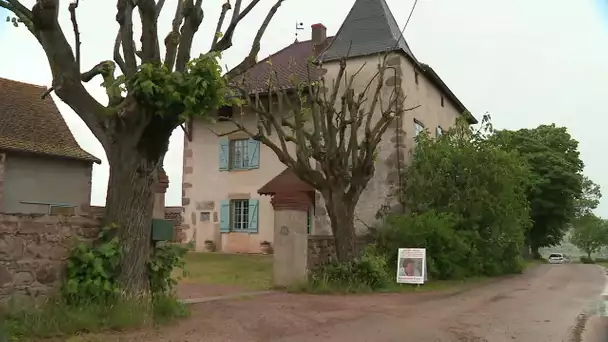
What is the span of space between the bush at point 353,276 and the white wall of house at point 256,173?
633 cm

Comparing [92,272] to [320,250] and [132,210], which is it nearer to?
[132,210]

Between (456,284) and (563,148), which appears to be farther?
(563,148)

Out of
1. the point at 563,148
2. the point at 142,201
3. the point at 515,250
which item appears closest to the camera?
the point at 142,201

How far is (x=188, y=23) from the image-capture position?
31.3ft

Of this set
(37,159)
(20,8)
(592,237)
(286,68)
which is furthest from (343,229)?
(592,237)

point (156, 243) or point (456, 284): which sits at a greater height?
point (156, 243)

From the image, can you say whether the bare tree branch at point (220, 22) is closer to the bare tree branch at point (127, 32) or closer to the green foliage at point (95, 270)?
the bare tree branch at point (127, 32)

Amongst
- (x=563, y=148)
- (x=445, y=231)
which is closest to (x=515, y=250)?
(x=445, y=231)

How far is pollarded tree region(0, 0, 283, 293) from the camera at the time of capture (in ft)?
25.8

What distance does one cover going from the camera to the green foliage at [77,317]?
6.91 m

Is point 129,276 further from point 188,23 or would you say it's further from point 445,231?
point 445,231

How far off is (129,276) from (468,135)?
15.4 meters

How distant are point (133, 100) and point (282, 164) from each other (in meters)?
14.8

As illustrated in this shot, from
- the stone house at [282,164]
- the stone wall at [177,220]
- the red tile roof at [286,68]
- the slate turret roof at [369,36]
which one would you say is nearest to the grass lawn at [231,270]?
the stone house at [282,164]
